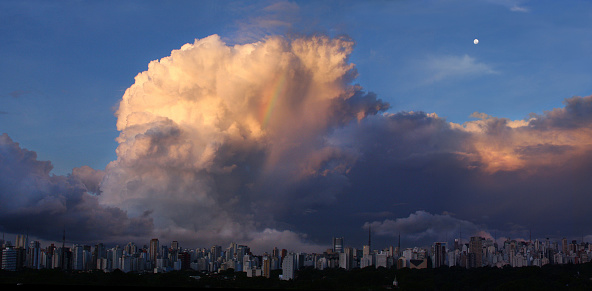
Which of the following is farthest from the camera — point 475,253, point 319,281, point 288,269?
point 475,253

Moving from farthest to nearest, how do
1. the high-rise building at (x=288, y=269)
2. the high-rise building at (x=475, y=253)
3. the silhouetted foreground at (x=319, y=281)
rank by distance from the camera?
the high-rise building at (x=475, y=253) < the high-rise building at (x=288, y=269) < the silhouetted foreground at (x=319, y=281)

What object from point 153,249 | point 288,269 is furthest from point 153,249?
point 288,269

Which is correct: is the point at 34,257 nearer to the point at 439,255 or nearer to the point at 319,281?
the point at 319,281

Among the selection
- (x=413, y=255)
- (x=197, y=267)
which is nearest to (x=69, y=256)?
(x=197, y=267)

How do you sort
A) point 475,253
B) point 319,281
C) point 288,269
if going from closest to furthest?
1. point 319,281
2. point 288,269
3. point 475,253

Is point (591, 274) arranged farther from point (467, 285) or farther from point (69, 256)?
point (69, 256)

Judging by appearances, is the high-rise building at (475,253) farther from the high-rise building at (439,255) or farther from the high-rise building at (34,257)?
the high-rise building at (34,257)

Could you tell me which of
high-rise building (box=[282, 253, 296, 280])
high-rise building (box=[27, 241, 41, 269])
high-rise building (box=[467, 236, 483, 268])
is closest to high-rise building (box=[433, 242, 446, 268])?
high-rise building (box=[467, 236, 483, 268])

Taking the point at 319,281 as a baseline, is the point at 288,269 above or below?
below

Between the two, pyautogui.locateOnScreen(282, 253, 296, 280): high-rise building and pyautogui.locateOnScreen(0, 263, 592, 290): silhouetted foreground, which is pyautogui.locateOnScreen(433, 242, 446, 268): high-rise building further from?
pyautogui.locateOnScreen(282, 253, 296, 280): high-rise building

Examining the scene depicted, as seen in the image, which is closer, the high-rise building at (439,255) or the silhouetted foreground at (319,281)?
the silhouetted foreground at (319,281)

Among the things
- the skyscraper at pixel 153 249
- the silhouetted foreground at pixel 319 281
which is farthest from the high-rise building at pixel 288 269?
the skyscraper at pixel 153 249
